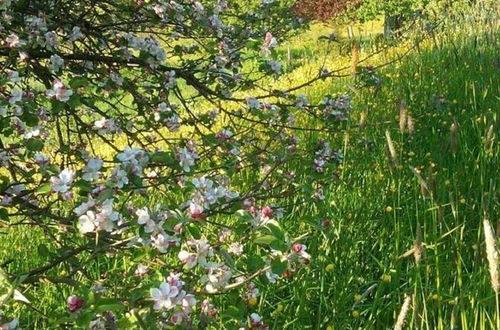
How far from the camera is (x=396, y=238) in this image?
2703 mm

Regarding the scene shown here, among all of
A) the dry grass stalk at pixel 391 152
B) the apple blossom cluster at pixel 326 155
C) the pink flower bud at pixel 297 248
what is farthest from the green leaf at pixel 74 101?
the apple blossom cluster at pixel 326 155

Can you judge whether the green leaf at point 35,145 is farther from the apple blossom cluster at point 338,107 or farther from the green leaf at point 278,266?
the apple blossom cluster at point 338,107

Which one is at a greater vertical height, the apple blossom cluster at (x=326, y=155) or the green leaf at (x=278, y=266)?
the green leaf at (x=278, y=266)

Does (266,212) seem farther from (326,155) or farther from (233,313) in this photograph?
(326,155)

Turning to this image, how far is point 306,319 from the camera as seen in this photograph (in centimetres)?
280

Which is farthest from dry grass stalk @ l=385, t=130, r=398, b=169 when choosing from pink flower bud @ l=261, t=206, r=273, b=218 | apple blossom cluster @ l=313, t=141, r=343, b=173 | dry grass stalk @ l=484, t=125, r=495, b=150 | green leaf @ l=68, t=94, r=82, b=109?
green leaf @ l=68, t=94, r=82, b=109

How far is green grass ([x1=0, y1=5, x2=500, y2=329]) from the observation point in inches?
93.4

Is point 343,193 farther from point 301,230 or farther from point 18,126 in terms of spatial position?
point 18,126

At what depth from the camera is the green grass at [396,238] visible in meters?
2.37

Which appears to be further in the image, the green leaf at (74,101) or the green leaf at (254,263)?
the green leaf at (74,101)

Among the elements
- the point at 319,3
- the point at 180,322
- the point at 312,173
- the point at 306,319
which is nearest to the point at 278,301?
the point at 306,319

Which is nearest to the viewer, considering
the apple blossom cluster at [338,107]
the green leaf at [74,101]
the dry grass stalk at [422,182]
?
the dry grass stalk at [422,182]

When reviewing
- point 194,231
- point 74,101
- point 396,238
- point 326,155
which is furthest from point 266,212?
point 326,155

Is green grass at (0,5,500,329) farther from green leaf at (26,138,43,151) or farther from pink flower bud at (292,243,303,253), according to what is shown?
green leaf at (26,138,43,151)
